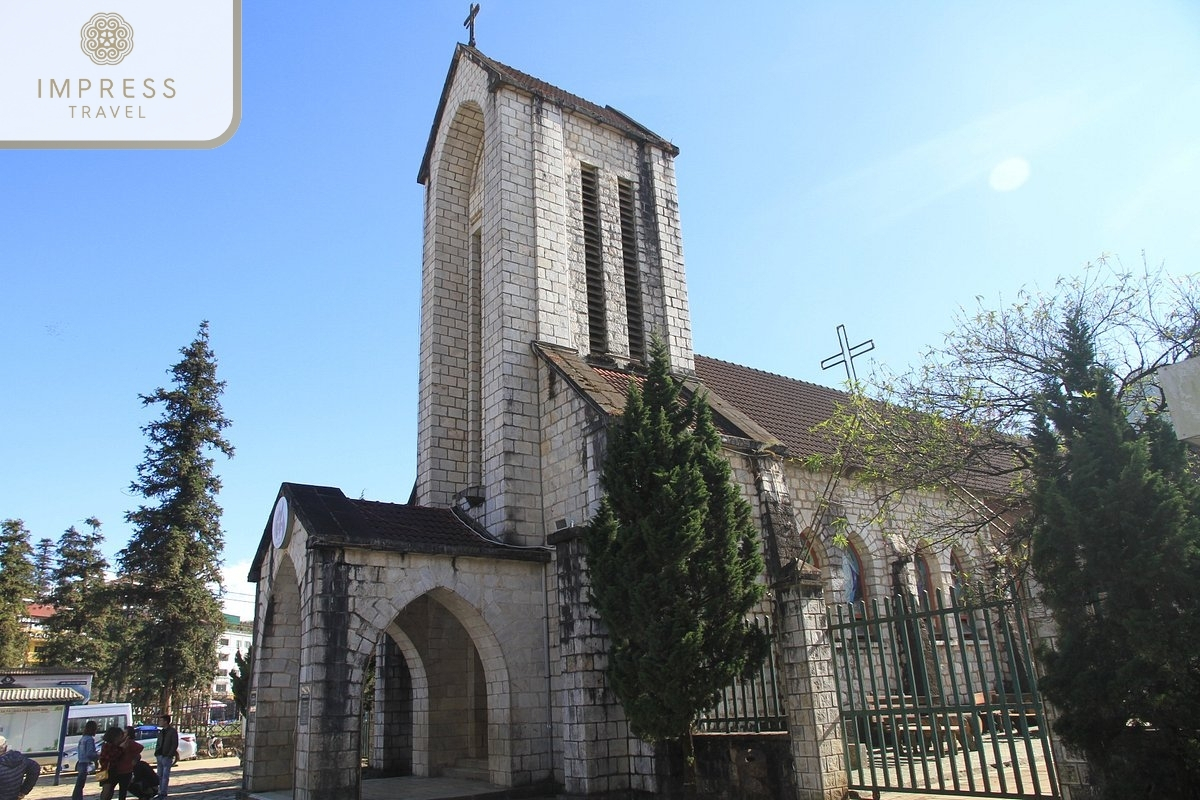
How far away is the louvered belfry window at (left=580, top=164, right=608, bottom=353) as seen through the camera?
17.4m

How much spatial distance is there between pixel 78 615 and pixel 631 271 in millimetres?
34182

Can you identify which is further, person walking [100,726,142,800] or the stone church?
person walking [100,726,142,800]

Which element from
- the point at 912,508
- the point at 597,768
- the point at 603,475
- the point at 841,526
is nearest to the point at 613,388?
the point at 603,475

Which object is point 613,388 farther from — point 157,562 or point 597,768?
point 157,562

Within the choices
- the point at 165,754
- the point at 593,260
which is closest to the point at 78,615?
the point at 165,754

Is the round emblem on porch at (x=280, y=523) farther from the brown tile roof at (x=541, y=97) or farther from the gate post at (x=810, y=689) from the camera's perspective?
the brown tile roof at (x=541, y=97)

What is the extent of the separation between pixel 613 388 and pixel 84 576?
37702 millimetres

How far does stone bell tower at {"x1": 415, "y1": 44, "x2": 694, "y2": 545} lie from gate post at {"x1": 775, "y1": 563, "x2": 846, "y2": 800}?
5.20 meters

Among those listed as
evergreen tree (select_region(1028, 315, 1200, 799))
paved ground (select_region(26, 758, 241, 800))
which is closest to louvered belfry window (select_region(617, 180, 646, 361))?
evergreen tree (select_region(1028, 315, 1200, 799))

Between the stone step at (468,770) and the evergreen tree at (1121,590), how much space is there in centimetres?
980

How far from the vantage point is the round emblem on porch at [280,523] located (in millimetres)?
13422

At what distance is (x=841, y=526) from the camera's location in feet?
38.6

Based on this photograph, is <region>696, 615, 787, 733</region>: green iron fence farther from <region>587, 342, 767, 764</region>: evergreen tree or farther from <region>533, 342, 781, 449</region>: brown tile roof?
<region>533, 342, 781, 449</region>: brown tile roof

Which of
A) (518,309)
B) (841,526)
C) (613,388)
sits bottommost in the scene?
(841,526)
